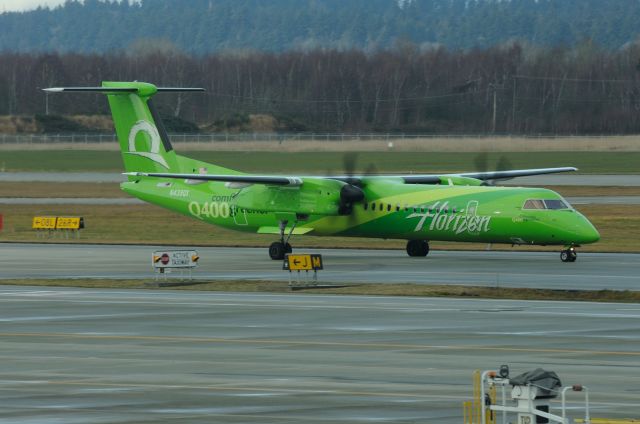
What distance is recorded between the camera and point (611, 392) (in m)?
17.5

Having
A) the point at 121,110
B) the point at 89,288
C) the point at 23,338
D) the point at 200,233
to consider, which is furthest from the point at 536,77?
the point at 23,338

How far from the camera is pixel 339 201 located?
41.8 metres

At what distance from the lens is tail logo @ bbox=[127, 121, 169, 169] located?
45.8m

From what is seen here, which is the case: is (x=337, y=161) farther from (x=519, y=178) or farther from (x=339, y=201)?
(x=339, y=201)

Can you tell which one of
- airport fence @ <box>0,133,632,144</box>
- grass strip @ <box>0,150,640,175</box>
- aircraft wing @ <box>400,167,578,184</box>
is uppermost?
airport fence @ <box>0,133,632,144</box>

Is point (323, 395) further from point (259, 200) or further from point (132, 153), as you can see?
A: point (132, 153)

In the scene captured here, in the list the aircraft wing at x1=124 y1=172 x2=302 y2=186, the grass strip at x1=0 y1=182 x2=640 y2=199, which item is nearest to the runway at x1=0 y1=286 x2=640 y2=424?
the aircraft wing at x1=124 y1=172 x2=302 y2=186

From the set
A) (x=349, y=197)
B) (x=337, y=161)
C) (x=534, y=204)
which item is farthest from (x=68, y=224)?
(x=337, y=161)

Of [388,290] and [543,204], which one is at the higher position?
[543,204]

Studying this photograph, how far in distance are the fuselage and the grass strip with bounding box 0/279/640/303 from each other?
22.5 ft

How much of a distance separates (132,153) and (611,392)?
31.4 meters

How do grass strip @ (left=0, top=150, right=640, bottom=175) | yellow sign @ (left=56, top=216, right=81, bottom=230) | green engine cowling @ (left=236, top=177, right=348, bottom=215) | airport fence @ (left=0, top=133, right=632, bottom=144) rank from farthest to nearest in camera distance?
airport fence @ (left=0, top=133, right=632, bottom=144) → grass strip @ (left=0, top=150, right=640, bottom=175) → yellow sign @ (left=56, top=216, right=81, bottom=230) → green engine cowling @ (left=236, top=177, right=348, bottom=215)

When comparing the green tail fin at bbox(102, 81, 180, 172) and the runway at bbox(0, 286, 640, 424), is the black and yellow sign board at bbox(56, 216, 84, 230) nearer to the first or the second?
the green tail fin at bbox(102, 81, 180, 172)

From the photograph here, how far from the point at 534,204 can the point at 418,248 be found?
5539mm
